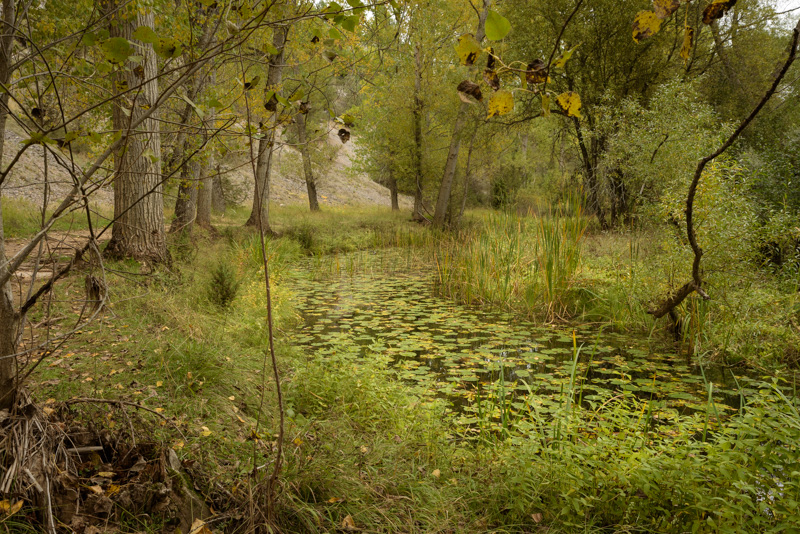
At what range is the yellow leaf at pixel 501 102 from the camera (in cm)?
103

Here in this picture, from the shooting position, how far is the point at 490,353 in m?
4.46

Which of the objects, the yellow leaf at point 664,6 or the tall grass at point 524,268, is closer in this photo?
the yellow leaf at point 664,6

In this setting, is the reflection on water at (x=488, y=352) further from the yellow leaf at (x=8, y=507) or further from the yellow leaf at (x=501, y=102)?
the yellow leaf at (x=8, y=507)

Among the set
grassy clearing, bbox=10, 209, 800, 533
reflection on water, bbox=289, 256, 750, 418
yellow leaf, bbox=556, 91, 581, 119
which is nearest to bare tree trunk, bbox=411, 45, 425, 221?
reflection on water, bbox=289, 256, 750, 418

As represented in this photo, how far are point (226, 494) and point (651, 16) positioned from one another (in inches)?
83.2

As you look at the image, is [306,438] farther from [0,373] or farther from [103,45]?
[103,45]

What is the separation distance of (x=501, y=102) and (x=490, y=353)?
3.66 m

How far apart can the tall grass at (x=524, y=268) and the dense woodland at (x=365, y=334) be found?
0.05m

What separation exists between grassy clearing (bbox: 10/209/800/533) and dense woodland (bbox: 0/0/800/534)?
0.02 metres

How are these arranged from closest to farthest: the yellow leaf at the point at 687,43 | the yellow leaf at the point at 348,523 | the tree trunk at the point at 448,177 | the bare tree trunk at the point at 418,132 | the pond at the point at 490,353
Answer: the yellow leaf at the point at 687,43 < the yellow leaf at the point at 348,523 < the pond at the point at 490,353 < the tree trunk at the point at 448,177 < the bare tree trunk at the point at 418,132

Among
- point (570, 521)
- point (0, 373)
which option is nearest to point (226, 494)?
point (0, 373)

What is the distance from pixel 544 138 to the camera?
2511cm

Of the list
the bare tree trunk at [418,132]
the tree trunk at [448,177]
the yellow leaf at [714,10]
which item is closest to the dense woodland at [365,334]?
the yellow leaf at [714,10]

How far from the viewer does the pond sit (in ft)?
11.6
